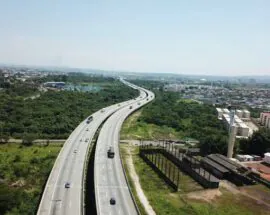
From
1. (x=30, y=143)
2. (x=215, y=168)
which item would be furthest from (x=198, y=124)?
(x=30, y=143)

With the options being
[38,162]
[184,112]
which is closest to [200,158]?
[38,162]

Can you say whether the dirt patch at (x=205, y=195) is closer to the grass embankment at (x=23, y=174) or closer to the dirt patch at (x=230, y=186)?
the dirt patch at (x=230, y=186)

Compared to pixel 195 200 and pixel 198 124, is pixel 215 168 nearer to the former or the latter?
pixel 195 200

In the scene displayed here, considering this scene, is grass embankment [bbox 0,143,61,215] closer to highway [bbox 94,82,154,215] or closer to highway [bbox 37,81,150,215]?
highway [bbox 37,81,150,215]

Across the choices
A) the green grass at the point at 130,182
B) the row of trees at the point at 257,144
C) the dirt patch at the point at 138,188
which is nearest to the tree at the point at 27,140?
the green grass at the point at 130,182

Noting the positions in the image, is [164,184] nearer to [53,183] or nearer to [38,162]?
[53,183]

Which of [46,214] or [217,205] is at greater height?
[46,214]
